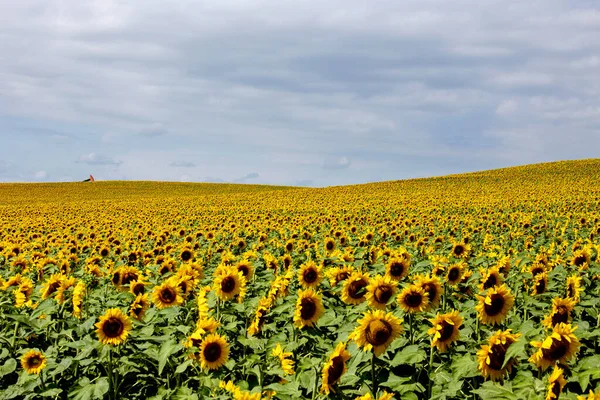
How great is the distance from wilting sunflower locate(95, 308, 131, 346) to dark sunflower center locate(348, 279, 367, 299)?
2.14 m

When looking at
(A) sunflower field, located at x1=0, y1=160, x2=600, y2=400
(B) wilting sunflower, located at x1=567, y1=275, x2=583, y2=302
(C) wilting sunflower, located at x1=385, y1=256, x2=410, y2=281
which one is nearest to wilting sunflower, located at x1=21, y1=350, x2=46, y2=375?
(A) sunflower field, located at x1=0, y1=160, x2=600, y2=400

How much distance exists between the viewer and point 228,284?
17.3 feet

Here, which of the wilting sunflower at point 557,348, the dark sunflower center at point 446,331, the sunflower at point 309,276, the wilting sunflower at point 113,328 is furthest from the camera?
the sunflower at point 309,276

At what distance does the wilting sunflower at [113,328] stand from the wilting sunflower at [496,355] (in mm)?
2934

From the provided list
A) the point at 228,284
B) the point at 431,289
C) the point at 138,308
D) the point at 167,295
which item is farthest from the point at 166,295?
the point at 431,289

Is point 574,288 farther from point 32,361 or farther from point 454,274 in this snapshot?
Answer: point 32,361

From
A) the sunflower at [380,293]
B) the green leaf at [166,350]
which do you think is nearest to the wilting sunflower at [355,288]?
the sunflower at [380,293]

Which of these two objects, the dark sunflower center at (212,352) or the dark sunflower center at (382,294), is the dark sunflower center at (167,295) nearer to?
the dark sunflower center at (212,352)

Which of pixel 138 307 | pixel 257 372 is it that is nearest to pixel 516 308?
pixel 257 372

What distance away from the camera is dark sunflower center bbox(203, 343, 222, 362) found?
394 centimetres

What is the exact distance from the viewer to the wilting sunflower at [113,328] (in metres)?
4.27

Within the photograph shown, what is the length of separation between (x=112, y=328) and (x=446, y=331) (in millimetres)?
2868

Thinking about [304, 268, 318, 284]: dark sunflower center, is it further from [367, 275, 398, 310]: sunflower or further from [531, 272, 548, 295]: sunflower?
[531, 272, 548, 295]: sunflower

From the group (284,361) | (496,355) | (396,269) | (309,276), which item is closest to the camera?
(496,355)
